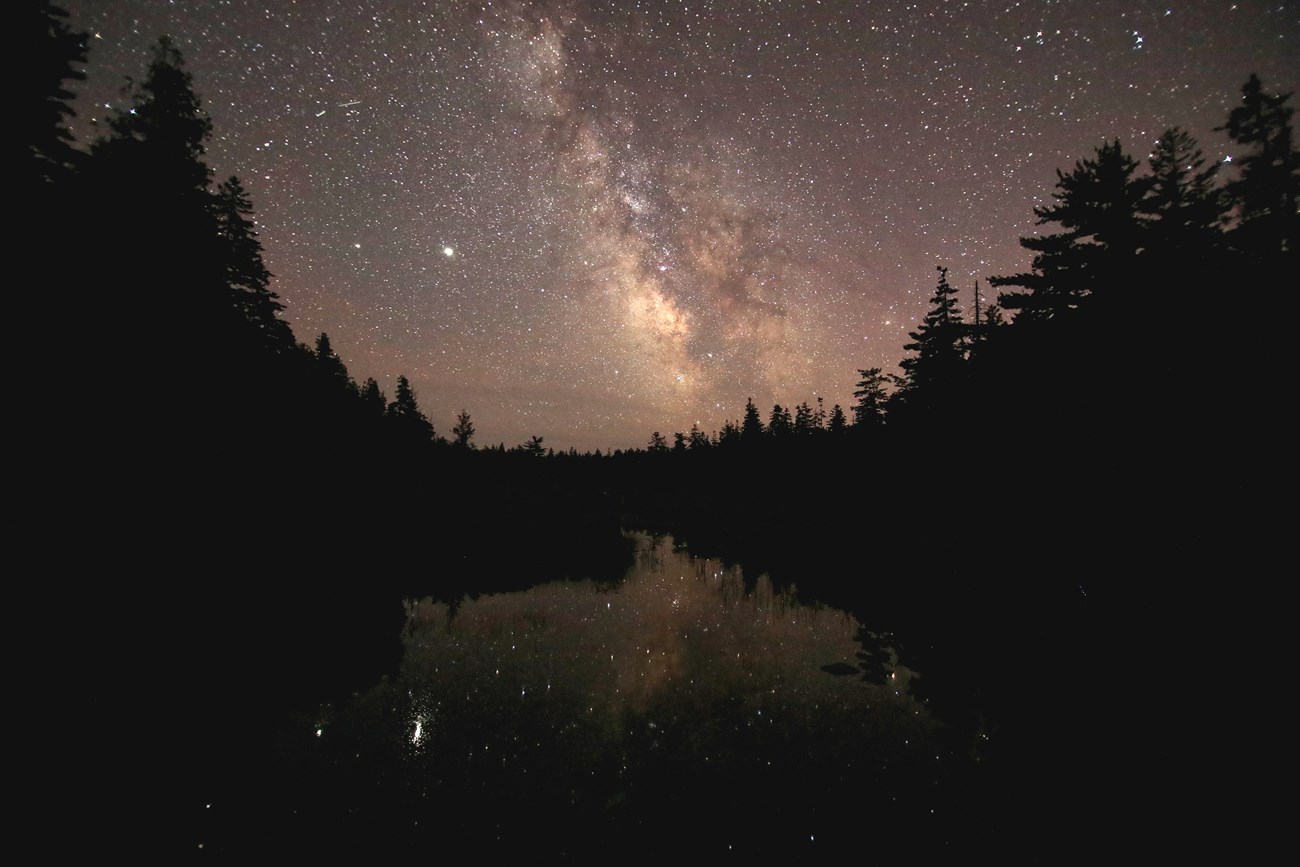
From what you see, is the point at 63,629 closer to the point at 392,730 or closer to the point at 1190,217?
the point at 392,730

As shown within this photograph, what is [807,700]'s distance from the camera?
30.9 feet

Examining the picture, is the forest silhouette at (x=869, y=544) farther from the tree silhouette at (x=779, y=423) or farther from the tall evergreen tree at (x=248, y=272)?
the tree silhouette at (x=779, y=423)

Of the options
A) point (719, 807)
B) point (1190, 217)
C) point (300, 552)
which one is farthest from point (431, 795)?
point (1190, 217)

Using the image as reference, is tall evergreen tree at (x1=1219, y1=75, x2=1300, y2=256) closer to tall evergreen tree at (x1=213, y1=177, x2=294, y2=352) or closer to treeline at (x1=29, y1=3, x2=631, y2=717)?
treeline at (x1=29, y1=3, x2=631, y2=717)

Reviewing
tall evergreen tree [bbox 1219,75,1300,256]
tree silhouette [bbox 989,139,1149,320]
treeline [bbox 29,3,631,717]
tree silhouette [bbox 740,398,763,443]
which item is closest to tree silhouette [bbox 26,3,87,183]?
treeline [bbox 29,3,631,717]

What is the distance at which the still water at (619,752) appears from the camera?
5.86 metres

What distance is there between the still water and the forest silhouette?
138cm

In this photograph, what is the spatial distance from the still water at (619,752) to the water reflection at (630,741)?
0.10ft

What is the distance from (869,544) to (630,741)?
23554 millimetres

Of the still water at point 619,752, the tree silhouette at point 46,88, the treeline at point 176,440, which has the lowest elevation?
the still water at point 619,752

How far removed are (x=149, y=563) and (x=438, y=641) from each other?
6.31m

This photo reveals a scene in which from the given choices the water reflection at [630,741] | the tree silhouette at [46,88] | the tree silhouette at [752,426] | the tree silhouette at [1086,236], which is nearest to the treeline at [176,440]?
the tree silhouette at [46,88]

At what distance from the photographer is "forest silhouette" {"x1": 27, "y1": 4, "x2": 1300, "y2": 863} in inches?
409

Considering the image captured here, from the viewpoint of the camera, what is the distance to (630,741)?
7.85 meters
